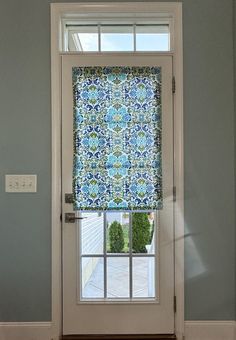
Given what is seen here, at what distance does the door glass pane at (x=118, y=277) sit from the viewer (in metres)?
2.48

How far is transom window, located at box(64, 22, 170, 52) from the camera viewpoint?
2504 millimetres

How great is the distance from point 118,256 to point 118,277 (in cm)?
16

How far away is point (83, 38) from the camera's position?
2.52m
